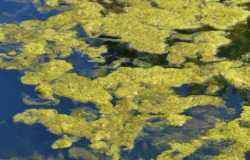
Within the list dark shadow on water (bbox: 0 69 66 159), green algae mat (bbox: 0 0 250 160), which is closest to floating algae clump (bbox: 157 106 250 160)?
green algae mat (bbox: 0 0 250 160)

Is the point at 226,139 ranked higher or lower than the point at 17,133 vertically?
higher

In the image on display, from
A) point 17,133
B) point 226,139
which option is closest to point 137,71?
point 226,139

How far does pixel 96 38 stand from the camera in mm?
5836

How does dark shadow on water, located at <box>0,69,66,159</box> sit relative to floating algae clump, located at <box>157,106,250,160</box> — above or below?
below

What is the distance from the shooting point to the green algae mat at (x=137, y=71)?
4031mm

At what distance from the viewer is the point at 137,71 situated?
507 cm

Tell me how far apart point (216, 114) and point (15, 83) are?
8.56ft

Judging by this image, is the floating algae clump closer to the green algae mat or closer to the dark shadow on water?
the green algae mat

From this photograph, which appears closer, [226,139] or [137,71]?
[226,139]

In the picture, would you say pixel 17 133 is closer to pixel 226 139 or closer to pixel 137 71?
pixel 137 71

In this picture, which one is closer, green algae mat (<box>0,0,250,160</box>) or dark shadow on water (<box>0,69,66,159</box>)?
dark shadow on water (<box>0,69,66,159</box>)

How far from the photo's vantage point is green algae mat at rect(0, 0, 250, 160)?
13.2 feet

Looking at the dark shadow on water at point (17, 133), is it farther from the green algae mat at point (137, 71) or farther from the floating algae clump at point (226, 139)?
the floating algae clump at point (226, 139)

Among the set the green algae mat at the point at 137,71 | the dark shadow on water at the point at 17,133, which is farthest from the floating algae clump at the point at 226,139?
the dark shadow on water at the point at 17,133
